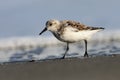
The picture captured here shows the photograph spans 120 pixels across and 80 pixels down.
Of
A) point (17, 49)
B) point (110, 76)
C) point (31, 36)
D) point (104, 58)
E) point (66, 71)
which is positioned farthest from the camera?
point (31, 36)

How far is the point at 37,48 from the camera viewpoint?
1302cm

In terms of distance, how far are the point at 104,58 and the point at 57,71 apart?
122cm

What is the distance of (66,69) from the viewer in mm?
9500

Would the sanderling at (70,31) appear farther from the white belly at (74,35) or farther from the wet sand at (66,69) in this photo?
the wet sand at (66,69)

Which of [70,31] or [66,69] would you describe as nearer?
[66,69]

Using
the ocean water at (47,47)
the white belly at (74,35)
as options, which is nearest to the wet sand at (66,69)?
the white belly at (74,35)

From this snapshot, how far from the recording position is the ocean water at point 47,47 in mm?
11695

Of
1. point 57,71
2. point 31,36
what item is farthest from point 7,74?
point 31,36

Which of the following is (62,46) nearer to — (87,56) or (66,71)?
(87,56)

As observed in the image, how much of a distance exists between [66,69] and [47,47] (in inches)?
140

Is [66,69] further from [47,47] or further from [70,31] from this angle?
[47,47]

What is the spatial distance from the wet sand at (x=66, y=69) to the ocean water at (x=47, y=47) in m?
1.05

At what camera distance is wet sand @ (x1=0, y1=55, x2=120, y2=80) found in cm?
891

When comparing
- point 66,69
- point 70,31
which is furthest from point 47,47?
point 66,69
